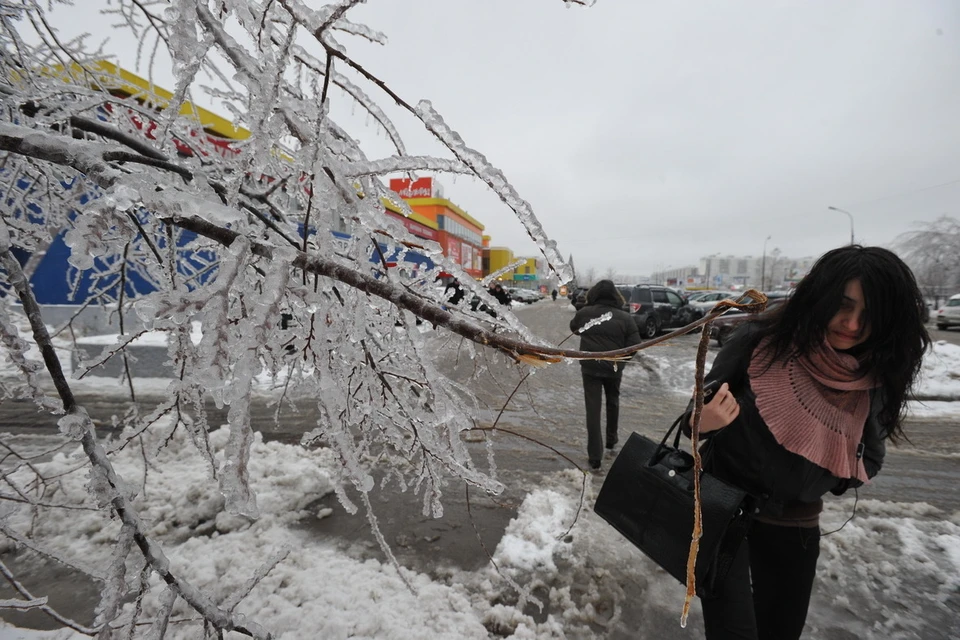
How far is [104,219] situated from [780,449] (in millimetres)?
2167

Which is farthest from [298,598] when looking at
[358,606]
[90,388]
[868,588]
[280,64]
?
[90,388]

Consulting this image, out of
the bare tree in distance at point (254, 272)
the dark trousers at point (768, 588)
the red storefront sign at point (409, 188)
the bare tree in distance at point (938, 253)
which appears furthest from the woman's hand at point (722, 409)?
the bare tree in distance at point (938, 253)

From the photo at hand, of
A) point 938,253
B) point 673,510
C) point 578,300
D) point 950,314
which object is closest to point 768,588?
point 673,510

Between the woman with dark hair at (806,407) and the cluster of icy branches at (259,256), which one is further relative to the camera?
the woman with dark hair at (806,407)

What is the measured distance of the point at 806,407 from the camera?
160cm

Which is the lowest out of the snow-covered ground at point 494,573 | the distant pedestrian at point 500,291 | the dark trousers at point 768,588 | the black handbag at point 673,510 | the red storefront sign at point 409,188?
the snow-covered ground at point 494,573

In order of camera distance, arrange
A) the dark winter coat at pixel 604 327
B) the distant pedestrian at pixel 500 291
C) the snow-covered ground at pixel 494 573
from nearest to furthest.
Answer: the snow-covered ground at pixel 494 573 → the distant pedestrian at pixel 500 291 → the dark winter coat at pixel 604 327

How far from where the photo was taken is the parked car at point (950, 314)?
1830cm

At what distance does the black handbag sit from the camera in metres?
1.55

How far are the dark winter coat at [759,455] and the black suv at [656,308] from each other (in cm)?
1256

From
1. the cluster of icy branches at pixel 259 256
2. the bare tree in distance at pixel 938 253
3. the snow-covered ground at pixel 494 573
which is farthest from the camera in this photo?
the bare tree in distance at pixel 938 253

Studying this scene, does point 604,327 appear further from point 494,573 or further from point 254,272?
point 254,272

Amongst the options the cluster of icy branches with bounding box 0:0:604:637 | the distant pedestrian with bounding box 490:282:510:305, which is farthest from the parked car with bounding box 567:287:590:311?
the cluster of icy branches with bounding box 0:0:604:637

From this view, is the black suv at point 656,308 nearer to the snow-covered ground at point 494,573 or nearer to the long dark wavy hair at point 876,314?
the snow-covered ground at point 494,573
